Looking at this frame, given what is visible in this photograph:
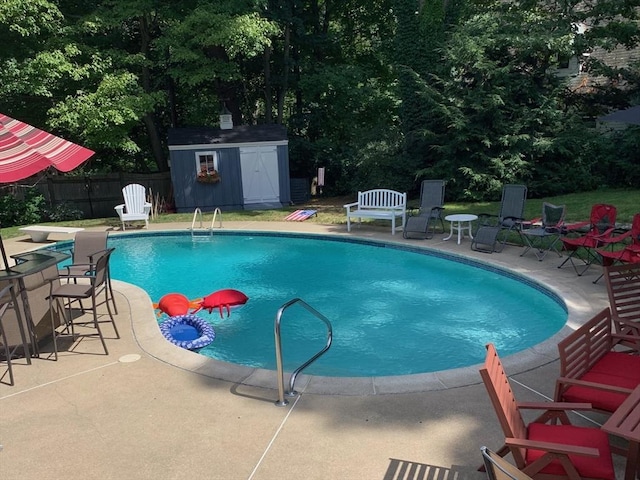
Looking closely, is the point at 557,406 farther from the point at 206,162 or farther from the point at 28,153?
the point at 206,162

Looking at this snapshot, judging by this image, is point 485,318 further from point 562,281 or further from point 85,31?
point 85,31

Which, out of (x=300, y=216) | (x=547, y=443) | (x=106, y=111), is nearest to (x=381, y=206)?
(x=300, y=216)

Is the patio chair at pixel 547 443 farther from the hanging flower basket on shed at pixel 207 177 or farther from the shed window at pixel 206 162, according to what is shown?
the shed window at pixel 206 162

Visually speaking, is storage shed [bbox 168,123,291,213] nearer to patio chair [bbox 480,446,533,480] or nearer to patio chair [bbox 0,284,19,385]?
patio chair [bbox 0,284,19,385]

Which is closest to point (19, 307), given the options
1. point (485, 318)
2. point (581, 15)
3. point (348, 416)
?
point (348, 416)

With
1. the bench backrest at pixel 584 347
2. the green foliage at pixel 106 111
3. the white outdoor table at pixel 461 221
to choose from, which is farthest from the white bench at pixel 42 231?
the bench backrest at pixel 584 347

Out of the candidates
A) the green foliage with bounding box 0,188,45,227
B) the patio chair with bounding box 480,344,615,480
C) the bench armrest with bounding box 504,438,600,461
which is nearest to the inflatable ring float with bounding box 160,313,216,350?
the patio chair with bounding box 480,344,615,480

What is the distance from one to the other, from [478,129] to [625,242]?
24.6 ft

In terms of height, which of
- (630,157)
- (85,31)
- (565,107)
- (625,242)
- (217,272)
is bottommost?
(217,272)

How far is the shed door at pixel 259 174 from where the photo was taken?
1723cm

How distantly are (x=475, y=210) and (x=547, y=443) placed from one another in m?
12.3

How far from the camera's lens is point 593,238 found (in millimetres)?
7852

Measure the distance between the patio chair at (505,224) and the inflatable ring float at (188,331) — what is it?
18.6 feet

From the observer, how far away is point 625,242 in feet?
29.8
